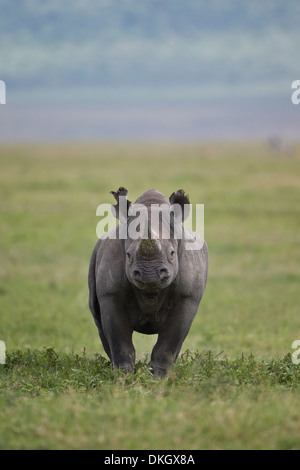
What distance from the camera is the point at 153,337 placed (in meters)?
15.6

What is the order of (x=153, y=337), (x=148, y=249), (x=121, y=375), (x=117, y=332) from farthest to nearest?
(x=153, y=337)
(x=117, y=332)
(x=121, y=375)
(x=148, y=249)

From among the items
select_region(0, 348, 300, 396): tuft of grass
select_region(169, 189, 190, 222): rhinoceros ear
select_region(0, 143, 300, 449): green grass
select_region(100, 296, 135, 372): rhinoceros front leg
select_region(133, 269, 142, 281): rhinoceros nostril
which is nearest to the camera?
select_region(0, 143, 300, 449): green grass

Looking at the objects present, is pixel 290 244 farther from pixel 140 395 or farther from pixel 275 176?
pixel 140 395

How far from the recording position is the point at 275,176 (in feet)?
153

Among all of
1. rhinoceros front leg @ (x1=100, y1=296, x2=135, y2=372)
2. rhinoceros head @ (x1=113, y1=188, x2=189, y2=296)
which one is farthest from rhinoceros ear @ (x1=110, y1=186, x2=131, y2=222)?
rhinoceros front leg @ (x1=100, y1=296, x2=135, y2=372)

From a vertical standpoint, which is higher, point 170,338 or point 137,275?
point 137,275

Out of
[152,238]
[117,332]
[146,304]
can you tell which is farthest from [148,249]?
[117,332]

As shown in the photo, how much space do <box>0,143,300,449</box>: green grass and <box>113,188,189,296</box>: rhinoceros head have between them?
1058 millimetres

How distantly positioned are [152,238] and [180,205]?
3.08 ft

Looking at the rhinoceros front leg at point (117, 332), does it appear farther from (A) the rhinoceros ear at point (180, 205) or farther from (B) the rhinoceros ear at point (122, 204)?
(A) the rhinoceros ear at point (180, 205)

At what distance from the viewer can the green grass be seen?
6820mm

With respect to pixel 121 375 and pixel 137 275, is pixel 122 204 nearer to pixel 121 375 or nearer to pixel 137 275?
pixel 137 275

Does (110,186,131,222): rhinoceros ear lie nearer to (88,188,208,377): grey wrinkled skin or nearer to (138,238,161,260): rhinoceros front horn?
(88,188,208,377): grey wrinkled skin
